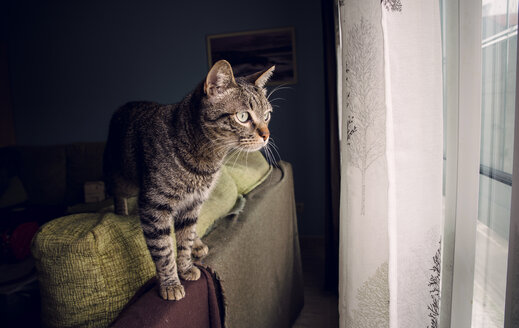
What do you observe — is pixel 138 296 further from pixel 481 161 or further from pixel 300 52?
pixel 300 52

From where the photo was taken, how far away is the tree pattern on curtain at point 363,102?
0.63 m

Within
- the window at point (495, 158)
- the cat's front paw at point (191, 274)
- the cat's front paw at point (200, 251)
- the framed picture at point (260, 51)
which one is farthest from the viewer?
the framed picture at point (260, 51)

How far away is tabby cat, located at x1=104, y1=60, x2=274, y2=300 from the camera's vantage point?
85cm

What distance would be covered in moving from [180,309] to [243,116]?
564 millimetres

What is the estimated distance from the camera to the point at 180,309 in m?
0.70

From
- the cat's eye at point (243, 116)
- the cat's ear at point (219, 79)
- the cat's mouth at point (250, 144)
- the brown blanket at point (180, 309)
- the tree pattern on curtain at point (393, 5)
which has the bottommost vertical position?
the brown blanket at point (180, 309)

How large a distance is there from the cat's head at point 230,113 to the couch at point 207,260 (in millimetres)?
323

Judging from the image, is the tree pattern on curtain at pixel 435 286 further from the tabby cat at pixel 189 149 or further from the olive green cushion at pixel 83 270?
the olive green cushion at pixel 83 270

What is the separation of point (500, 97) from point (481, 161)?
14cm

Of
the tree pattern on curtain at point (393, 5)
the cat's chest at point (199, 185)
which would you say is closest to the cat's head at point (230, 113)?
the cat's chest at point (199, 185)

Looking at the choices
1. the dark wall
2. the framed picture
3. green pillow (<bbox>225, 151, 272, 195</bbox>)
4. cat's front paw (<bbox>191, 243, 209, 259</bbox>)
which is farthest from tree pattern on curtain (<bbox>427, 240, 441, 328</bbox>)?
the framed picture

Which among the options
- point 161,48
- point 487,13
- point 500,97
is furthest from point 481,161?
point 161,48

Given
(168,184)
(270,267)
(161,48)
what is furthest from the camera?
(161,48)

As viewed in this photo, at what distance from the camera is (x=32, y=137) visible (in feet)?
11.7
